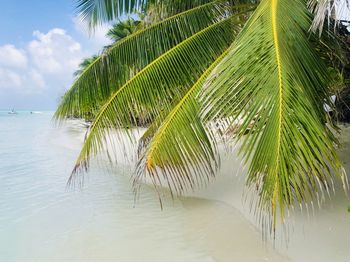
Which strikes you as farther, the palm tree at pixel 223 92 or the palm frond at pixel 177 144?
the palm frond at pixel 177 144

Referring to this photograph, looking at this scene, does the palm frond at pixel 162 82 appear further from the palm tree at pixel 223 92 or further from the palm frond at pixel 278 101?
the palm frond at pixel 278 101

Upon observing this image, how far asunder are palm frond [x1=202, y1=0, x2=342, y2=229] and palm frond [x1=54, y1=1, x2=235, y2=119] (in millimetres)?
1783

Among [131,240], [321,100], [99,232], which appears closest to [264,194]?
[321,100]

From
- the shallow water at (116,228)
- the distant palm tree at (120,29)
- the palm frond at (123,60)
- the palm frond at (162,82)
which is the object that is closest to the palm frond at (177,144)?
the palm frond at (162,82)

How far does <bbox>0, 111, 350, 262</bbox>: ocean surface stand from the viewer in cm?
Answer: 359

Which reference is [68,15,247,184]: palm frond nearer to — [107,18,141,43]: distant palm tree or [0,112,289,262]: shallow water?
[0,112,289,262]: shallow water

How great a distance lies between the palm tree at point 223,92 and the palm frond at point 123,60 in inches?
0.5

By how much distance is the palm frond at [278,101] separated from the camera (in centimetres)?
221

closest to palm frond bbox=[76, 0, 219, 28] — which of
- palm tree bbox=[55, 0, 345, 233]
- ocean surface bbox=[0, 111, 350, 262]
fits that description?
palm tree bbox=[55, 0, 345, 233]

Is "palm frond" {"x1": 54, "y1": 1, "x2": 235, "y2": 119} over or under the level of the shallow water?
over

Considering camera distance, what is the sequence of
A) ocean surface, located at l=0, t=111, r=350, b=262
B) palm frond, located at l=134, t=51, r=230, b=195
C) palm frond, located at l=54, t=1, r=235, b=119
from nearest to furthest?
palm frond, located at l=134, t=51, r=230, b=195, ocean surface, located at l=0, t=111, r=350, b=262, palm frond, located at l=54, t=1, r=235, b=119

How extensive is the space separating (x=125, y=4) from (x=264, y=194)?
3970 millimetres

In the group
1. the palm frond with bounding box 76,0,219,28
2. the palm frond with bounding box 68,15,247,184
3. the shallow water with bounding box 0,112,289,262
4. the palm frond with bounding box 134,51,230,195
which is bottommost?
the shallow water with bounding box 0,112,289,262

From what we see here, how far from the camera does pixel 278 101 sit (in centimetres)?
232
